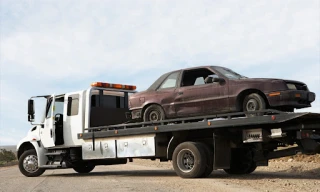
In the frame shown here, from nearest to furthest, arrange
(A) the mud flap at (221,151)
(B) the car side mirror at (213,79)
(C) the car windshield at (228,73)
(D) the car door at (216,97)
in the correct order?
(D) the car door at (216,97)
(B) the car side mirror at (213,79)
(A) the mud flap at (221,151)
(C) the car windshield at (228,73)

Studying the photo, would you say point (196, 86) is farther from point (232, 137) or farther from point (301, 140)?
point (301, 140)

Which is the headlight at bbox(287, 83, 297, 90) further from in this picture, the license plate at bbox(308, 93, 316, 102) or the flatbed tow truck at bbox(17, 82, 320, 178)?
the flatbed tow truck at bbox(17, 82, 320, 178)

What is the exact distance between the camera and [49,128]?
43.4 feet

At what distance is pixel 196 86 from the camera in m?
10.1

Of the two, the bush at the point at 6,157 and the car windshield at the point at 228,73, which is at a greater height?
the car windshield at the point at 228,73

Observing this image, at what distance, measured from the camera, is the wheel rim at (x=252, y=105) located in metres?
8.95

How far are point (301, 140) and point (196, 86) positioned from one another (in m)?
2.67

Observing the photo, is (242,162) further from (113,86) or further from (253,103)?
(113,86)

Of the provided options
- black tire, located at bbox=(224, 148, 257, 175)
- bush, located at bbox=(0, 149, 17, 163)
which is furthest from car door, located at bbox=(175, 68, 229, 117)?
bush, located at bbox=(0, 149, 17, 163)

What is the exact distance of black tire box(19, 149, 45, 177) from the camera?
1323 centimetres

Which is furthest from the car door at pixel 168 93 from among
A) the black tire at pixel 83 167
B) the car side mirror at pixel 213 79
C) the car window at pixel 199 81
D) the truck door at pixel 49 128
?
the black tire at pixel 83 167

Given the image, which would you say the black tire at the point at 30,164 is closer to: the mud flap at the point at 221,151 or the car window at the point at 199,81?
the car window at the point at 199,81

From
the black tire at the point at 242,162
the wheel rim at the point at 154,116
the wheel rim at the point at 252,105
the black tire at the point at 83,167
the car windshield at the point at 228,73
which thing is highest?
the car windshield at the point at 228,73

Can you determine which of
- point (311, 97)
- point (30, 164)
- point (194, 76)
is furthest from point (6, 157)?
point (311, 97)
